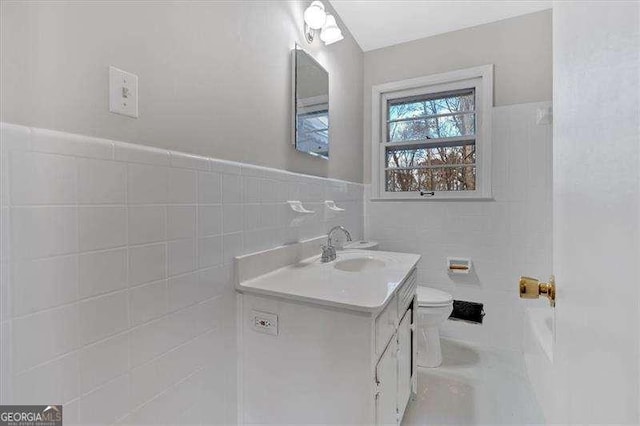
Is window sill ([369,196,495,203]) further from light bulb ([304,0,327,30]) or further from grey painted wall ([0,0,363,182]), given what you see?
light bulb ([304,0,327,30])

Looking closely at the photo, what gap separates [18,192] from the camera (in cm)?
57

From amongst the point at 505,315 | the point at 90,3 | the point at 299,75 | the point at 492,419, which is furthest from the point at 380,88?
the point at 492,419

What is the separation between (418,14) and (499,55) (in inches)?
26.3

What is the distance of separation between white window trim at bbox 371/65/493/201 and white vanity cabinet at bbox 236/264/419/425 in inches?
54.3

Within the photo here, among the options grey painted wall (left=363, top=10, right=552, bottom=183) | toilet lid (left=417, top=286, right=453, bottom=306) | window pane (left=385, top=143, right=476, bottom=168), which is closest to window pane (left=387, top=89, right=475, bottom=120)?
grey painted wall (left=363, top=10, right=552, bottom=183)

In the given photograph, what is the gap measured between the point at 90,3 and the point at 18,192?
0.47 meters

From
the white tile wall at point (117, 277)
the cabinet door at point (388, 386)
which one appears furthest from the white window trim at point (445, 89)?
the white tile wall at point (117, 277)

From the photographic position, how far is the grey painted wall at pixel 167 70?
603mm

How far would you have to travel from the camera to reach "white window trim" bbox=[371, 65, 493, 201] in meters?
2.15

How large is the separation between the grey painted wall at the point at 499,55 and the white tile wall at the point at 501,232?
141 millimetres

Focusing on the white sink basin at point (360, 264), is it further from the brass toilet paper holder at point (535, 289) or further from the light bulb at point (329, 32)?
the light bulb at point (329, 32)

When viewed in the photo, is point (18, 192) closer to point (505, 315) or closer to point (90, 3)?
point (90, 3)

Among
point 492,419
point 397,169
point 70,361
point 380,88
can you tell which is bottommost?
point 492,419

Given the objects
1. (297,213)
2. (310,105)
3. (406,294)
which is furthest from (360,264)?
(310,105)
